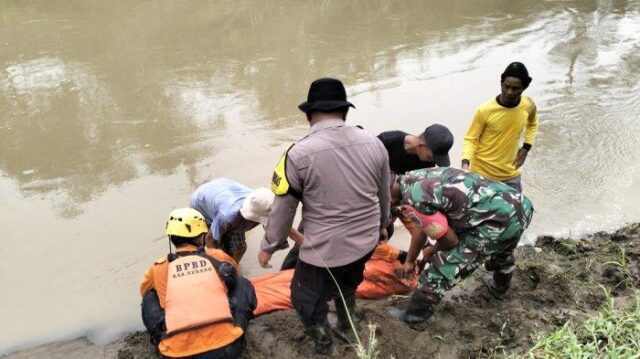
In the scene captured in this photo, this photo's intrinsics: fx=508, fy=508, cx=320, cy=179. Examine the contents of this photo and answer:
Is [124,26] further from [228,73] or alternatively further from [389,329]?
[389,329]

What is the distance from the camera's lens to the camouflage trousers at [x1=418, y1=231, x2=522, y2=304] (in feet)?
9.68

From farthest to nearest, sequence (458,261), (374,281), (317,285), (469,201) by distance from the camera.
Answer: (374,281) < (458,261) < (469,201) < (317,285)

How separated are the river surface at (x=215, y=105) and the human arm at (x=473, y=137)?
1268mm

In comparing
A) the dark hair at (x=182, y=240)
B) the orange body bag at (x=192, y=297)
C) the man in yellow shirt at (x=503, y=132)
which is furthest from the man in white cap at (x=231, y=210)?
the man in yellow shirt at (x=503, y=132)

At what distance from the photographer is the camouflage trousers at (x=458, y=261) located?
116 inches

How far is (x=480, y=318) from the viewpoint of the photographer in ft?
10.8

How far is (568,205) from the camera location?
4961 millimetres

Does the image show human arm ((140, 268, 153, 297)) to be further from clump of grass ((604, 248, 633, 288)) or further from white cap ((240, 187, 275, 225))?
clump of grass ((604, 248, 633, 288))

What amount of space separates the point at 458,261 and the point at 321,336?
36.0 inches

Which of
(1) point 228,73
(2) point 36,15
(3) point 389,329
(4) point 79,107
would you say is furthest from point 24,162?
(2) point 36,15

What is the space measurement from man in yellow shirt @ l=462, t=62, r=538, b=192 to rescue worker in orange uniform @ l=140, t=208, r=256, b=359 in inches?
76.5

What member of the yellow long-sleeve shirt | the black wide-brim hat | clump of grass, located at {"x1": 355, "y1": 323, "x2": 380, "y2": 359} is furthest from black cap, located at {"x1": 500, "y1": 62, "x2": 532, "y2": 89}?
clump of grass, located at {"x1": 355, "y1": 323, "x2": 380, "y2": 359}

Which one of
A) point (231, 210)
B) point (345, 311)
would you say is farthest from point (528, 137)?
point (231, 210)

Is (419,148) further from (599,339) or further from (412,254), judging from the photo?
(599,339)
